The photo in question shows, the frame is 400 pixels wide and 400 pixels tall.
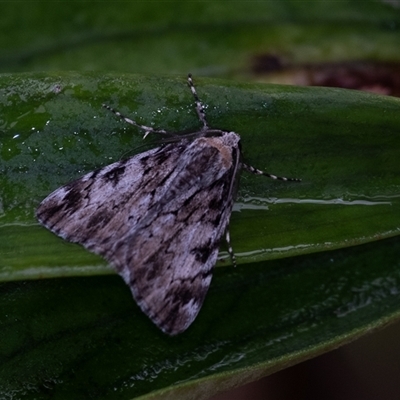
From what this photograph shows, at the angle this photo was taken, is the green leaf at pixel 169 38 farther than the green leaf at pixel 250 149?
Yes

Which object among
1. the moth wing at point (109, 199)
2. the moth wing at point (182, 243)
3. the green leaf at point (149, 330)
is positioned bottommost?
the green leaf at point (149, 330)

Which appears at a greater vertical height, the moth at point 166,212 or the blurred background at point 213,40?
the blurred background at point 213,40

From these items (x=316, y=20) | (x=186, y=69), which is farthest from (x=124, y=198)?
(x=316, y=20)

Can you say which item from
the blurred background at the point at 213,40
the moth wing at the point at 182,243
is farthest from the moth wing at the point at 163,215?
the blurred background at the point at 213,40

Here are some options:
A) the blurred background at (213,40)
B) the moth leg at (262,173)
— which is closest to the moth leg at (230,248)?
the moth leg at (262,173)

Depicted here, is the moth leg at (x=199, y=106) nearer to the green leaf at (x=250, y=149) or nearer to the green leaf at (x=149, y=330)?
the green leaf at (x=250, y=149)

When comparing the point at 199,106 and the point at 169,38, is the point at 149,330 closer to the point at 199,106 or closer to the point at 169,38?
the point at 199,106

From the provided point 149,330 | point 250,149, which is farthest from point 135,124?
point 149,330
